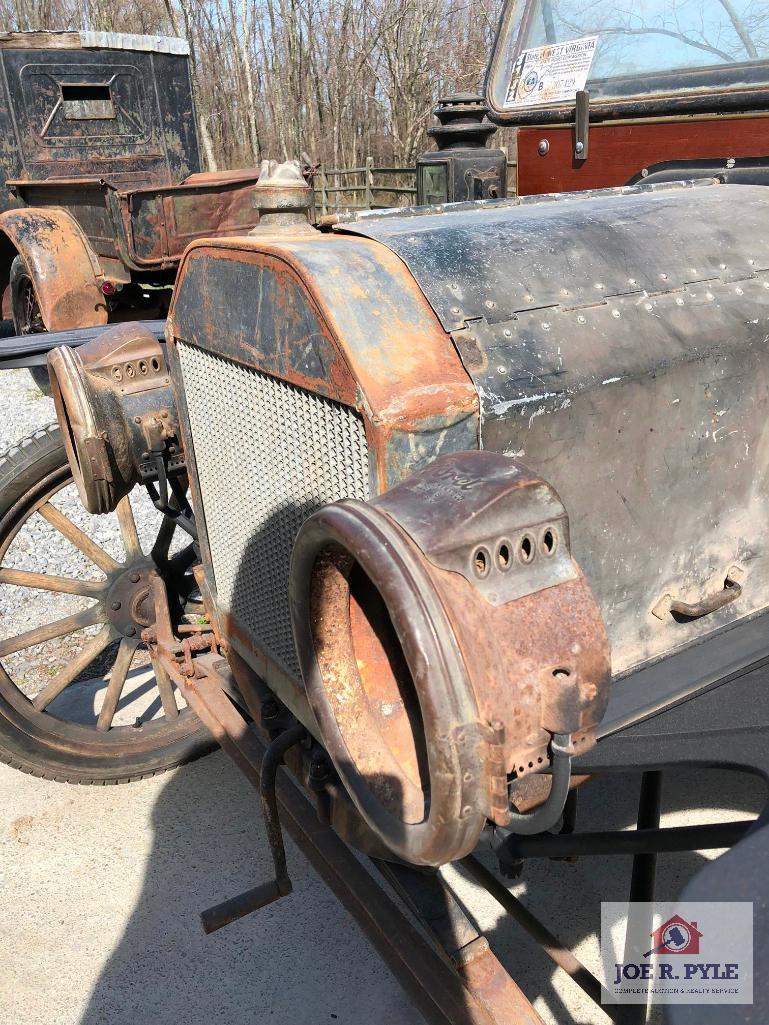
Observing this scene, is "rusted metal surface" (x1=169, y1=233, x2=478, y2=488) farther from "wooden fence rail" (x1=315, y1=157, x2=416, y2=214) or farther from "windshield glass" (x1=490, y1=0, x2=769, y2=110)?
"wooden fence rail" (x1=315, y1=157, x2=416, y2=214)

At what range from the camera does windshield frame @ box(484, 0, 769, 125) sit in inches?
84.8

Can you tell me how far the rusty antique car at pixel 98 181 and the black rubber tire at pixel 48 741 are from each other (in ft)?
11.5

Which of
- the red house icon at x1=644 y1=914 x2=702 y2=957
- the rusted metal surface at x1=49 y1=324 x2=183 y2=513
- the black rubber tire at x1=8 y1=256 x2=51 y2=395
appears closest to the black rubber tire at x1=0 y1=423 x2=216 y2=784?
the rusted metal surface at x1=49 y1=324 x2=183 y2=513

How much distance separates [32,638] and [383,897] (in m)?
1.68

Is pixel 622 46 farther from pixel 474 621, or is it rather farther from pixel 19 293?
pixel 19 293

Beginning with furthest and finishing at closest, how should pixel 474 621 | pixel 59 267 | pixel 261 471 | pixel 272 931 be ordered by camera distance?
pixel 59 267 < pixel 272 931 < pixel 261 471 < pixel 474 621

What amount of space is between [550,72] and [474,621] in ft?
6.91

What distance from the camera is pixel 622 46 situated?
2.41m

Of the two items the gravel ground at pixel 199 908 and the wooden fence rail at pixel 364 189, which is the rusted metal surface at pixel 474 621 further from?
the wooden fence rail at pixel 364 189

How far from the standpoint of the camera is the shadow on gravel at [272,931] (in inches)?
83.0

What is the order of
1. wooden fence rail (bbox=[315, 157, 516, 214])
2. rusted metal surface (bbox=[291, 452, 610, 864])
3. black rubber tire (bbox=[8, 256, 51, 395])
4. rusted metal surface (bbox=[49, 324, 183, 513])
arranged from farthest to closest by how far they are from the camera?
wooden fence rail (bbox=[315, 157, 516, 214]), black rubber tire (bbox=[8, 256, 51, 395]), rusted metal surface (bbox=[49, 324, 183, 513]), rusted metal surface (bbox=[291, 452, 610, 864])

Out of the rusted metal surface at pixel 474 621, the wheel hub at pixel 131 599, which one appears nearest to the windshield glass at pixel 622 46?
the rusted metal surface at pixel 474 621

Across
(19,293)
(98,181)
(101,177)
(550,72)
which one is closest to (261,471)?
(550,72)

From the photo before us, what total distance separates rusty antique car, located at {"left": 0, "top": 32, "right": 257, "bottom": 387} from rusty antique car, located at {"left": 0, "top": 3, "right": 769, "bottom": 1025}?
4.03 meters
